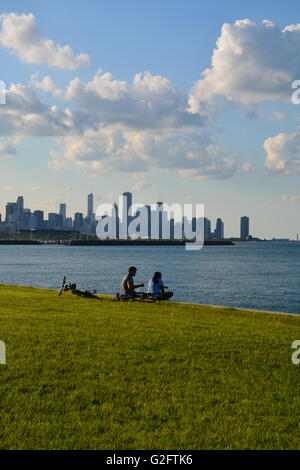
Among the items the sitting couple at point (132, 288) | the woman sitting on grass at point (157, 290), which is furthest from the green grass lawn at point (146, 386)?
the woman sitting on grass at point (157, 290)

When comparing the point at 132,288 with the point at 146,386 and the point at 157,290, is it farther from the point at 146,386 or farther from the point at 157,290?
the point at 146,386

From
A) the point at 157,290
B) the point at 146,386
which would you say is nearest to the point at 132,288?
the point at 157,290

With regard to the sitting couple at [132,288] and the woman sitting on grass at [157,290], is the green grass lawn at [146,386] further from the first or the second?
the woman sitting on grass at [157,290]

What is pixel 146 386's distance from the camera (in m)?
8.83

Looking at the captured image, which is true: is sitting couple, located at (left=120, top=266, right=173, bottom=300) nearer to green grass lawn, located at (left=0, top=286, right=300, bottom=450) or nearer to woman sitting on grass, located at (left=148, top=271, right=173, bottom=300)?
woman sitting on grass, located at (left=148, top=271, right=173, bottom=300)

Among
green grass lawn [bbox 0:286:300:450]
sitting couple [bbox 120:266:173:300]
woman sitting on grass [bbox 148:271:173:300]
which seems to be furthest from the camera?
woman sitting on grass [bbox 148:271:173:300]

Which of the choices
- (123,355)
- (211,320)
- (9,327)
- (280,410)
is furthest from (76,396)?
(211,320)

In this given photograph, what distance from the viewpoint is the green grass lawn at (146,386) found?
6.90m

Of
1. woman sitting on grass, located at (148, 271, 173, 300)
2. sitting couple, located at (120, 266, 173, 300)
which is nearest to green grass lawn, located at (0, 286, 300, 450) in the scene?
sitting couple, located at (120, 266, 173, 300)

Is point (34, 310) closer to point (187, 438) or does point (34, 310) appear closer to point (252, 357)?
point (252, 357)

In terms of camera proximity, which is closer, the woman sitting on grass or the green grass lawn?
the green grass lawn

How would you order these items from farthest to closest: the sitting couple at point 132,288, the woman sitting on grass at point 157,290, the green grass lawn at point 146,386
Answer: the woman sitting on grass at point 157,290 → the sitting couple at point 132,288 → the green grass lawn at point 146,386

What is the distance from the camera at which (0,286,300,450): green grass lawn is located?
272 inches

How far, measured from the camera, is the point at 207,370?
9.85 m
